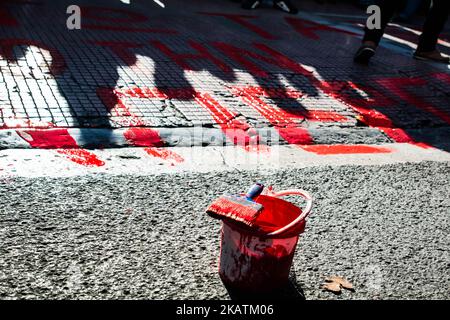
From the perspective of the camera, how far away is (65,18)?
23.7ft

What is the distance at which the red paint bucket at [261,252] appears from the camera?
2.10m

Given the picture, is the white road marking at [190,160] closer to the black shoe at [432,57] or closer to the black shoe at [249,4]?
the black shoe at [432,57]

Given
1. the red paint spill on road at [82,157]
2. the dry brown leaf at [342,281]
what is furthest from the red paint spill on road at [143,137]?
the dry brown leaf at [342,281]

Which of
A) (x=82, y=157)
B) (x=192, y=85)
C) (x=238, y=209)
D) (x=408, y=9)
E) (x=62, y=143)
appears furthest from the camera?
(x=408, y=9)

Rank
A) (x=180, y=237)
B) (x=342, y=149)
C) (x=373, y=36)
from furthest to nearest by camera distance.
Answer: (x=373, y=36) < (x=342, y=149) < (x=180, y=237)

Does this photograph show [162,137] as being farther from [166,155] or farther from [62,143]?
[62,143]

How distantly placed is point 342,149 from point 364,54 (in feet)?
9.92

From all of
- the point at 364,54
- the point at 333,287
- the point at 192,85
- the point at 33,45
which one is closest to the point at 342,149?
the point at 192,85

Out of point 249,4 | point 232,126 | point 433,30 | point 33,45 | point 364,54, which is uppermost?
point 433,30

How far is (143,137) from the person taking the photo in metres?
3.67

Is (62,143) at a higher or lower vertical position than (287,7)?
lower
